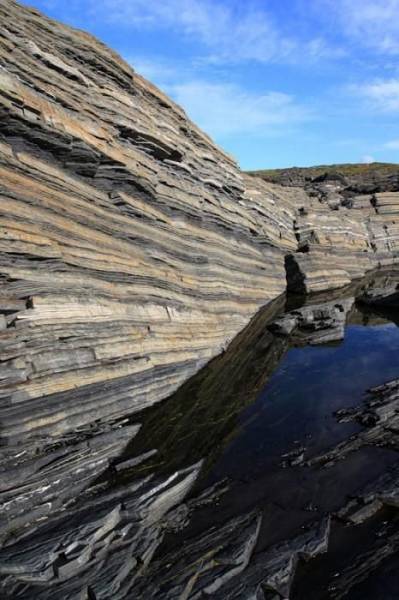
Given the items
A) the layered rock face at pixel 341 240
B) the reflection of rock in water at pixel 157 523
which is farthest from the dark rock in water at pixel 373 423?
the layered rock face at pixel 341 240

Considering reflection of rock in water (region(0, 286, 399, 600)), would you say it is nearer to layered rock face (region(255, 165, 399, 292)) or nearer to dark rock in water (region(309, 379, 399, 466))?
dark rock in water (region(309, 379, 399, 466))

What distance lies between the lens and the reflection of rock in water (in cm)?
1174

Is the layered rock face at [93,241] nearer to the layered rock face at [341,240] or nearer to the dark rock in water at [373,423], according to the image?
the dark rock in water at [373,423]

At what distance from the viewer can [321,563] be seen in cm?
1280

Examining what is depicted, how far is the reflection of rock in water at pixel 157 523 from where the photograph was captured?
1174cm

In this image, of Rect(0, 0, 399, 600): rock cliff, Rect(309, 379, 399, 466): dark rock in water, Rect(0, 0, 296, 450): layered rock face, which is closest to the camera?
Rect(0, 0, 399, 600): rock cliff

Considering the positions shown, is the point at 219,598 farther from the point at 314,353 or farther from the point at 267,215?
the point at 267,215

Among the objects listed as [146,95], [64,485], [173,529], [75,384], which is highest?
[146,95]

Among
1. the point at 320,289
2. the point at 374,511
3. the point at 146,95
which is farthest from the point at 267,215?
the point at 374,511

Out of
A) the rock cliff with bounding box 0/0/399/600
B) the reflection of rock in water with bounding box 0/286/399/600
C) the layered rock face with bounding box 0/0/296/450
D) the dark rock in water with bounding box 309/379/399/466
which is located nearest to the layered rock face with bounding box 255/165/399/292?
the rock cliff with bounding box 0/0/399/600

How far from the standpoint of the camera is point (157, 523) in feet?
47.1

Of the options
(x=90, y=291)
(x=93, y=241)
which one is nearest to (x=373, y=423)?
(x=90, y=291)

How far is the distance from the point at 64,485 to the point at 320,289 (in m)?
39.4

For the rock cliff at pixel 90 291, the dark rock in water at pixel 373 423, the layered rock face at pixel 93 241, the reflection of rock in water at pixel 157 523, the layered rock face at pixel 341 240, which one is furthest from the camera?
the layered rock face at pixel 341 240
